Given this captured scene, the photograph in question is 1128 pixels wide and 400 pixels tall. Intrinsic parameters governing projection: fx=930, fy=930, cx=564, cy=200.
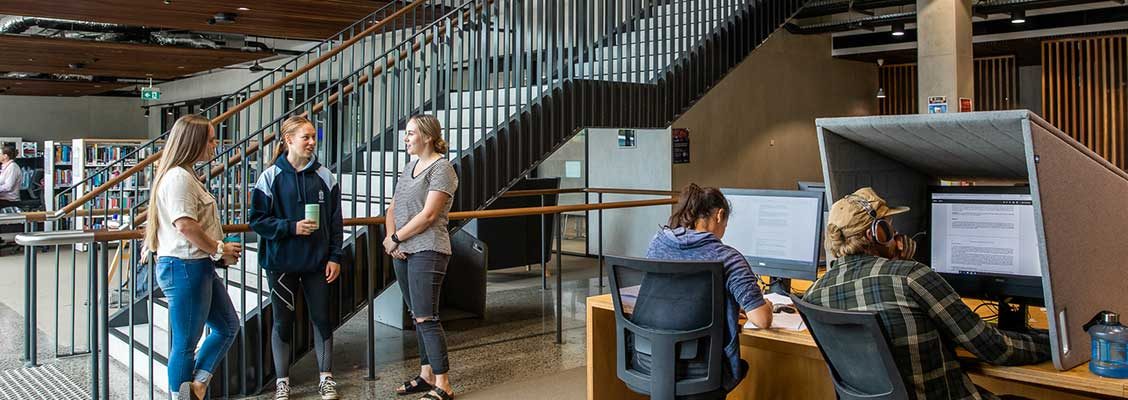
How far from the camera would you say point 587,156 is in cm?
1111

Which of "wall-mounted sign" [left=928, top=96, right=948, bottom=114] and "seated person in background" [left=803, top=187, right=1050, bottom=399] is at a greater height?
"wall-mounted sign" [left=928, top=96, right=948, bottom=114]

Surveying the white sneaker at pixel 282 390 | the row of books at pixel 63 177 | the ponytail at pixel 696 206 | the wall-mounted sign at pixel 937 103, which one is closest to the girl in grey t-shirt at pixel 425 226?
the white sneaker at pixel 282 390

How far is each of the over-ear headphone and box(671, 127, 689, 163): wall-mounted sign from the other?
7535 millimetres

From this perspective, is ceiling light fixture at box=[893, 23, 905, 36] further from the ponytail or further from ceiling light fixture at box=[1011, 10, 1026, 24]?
the ponytail

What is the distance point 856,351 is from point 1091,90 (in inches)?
441

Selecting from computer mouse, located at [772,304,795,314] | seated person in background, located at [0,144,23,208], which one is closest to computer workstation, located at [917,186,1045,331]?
computer mouse, located at [772,304,795,314]

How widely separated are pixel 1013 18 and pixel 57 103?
61.7 feet

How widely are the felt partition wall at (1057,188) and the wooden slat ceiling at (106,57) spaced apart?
1083cm

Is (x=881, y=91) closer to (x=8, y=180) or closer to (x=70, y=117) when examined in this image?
(x=8, y=180)

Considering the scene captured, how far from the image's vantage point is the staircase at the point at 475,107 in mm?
5164

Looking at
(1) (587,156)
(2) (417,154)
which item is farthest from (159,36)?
(2) (417,154)

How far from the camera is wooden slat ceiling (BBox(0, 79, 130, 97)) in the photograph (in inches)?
659

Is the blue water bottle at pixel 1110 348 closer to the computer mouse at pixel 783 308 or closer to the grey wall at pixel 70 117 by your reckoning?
the computer mouse at pixel 783 308

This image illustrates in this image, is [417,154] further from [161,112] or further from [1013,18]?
[161,112]
